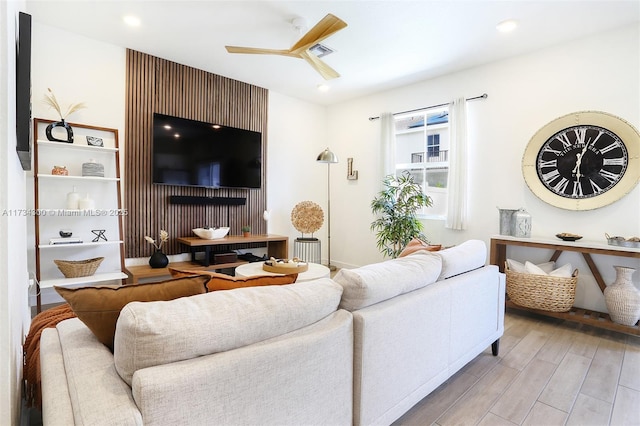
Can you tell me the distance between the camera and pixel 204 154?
3.99 m

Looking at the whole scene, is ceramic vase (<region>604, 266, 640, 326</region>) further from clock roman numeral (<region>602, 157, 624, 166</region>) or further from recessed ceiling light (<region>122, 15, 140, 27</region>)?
recessed ceiling light (<region>122, 15, 140, 27</region>)

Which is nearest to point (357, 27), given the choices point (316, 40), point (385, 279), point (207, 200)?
point (316, 40)

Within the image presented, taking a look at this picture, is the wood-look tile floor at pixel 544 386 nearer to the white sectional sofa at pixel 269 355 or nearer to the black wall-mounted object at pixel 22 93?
the white sectional sofa at pixel 269 355

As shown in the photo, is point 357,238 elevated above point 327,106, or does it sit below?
below

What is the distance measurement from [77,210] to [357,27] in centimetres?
315

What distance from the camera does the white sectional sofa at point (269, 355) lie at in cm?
78

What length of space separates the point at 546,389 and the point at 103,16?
4421mm

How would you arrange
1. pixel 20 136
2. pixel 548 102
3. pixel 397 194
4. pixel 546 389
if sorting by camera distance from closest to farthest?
pixel 20 136 → pixel 546 389 → pixel 548 102 → pixel 397 194

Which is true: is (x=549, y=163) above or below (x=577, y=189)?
above

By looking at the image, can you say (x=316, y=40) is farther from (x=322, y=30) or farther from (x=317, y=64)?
(x=317, y=64)

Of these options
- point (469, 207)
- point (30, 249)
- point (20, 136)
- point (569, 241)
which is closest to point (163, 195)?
point (30, 249)

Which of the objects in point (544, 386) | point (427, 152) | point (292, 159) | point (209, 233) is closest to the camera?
point (544, 386)

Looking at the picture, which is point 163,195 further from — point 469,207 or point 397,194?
point 469,207

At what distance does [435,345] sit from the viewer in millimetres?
1622
